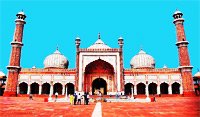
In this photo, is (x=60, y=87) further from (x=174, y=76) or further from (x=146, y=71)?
(x=174, y=76)

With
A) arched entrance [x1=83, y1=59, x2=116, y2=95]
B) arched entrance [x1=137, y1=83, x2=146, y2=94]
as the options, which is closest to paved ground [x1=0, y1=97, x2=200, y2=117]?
arched entrance [x1=83, y1=59, x2=116, y2=95]

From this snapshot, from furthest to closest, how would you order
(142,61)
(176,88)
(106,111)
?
(142,61) → (176,88) → (106,111)

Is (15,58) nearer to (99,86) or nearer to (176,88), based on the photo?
(99,86)

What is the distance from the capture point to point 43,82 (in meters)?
29.6

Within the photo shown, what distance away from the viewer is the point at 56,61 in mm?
34531

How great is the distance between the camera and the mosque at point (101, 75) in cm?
2878

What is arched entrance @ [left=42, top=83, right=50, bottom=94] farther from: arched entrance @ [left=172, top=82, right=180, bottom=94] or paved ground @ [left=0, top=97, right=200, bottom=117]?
paved ground @ [left=0, top=97, right=200, bottom=117]

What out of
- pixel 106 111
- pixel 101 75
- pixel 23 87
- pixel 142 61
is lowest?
pixel 106 111

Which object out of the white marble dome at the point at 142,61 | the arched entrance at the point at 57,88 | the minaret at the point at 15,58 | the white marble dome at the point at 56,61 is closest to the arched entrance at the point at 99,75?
the arched entrance at the point at 57,88

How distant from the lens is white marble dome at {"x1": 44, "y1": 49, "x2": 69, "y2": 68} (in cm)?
3428

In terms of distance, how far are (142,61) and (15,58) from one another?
17.7 m

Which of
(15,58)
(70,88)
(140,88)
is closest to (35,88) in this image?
(70,88)

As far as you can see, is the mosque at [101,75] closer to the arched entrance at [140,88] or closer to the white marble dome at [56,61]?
the arched entrance at [140,88]

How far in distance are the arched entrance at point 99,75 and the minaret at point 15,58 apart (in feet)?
28.0
